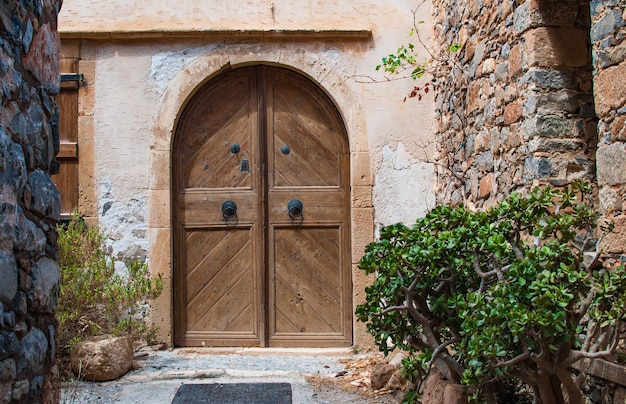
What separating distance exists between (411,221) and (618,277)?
125 inches

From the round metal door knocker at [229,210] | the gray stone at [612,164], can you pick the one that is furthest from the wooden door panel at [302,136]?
the gray stone at [612,164]

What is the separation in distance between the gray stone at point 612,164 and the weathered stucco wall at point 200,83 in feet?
9.08

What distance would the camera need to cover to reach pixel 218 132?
595cm

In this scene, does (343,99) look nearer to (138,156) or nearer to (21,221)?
(138,156)

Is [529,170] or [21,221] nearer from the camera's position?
[21,221]

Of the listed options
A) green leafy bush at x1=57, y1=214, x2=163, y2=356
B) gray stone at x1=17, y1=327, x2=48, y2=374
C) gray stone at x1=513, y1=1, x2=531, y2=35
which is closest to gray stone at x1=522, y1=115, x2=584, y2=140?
gray stone at x1=513, y1=1, x2=531, y2=35

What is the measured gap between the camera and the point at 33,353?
2.46 meters

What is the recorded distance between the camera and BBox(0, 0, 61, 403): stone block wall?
2.27 metres

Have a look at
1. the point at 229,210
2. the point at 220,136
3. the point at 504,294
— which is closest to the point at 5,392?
the point at 504,294

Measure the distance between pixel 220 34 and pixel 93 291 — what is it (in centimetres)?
228

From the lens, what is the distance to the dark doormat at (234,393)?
4211 millimetres

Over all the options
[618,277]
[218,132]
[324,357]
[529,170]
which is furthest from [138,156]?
[618,277]

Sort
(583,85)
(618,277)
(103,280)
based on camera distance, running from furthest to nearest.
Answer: (103,280), (583,85), (618,277)

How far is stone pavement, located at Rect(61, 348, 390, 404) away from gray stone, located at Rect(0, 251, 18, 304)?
1753mm
